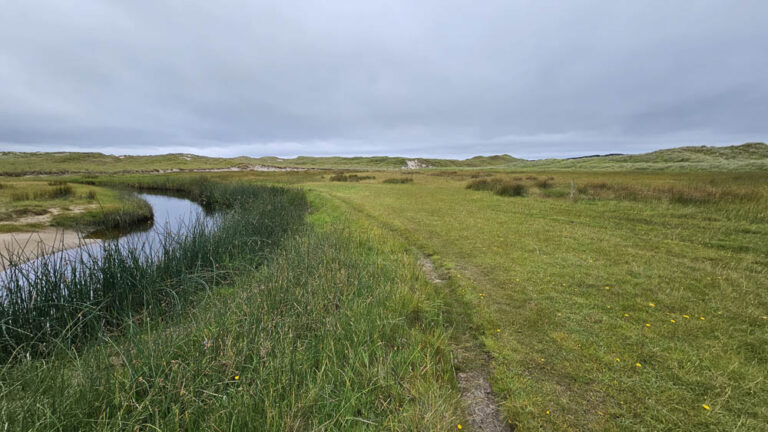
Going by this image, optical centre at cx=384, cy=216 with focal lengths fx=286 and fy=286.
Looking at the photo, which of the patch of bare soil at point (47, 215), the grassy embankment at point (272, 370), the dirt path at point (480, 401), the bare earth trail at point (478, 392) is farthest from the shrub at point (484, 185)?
the patch of bare soil at point (47, 215)

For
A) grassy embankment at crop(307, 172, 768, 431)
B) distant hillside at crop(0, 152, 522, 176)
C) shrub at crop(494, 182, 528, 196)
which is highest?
distant hillside at crop(0, 152, 522, 176)

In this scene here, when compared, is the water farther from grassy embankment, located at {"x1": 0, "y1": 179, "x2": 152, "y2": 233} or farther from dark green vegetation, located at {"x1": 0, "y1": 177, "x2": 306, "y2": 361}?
grassy embankment, located at {"x1": 0, "y1": 179, "x2": 152, "y2": 233}

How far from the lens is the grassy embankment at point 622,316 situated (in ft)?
9.48

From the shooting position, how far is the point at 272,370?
2.71m

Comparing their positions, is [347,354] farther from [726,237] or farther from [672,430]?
[726,237]

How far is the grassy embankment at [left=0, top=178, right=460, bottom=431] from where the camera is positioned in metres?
→ 2.39

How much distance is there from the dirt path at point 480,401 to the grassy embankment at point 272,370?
0.19 meters

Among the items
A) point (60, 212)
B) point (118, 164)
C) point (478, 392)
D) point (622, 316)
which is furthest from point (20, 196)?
point (118, 164)

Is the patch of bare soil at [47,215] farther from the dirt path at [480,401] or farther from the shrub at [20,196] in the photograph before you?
the dirt path at [480,401]

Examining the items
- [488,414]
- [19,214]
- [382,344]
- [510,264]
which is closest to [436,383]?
[488,414]

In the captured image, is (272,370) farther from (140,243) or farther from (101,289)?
(140,243)

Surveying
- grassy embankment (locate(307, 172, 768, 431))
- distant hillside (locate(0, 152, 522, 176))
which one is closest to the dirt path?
grassy embankment (locate(307, 172, 768, 431))

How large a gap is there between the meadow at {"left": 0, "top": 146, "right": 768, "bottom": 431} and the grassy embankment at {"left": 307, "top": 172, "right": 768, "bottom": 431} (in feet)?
0.09

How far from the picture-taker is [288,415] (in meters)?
2.38
